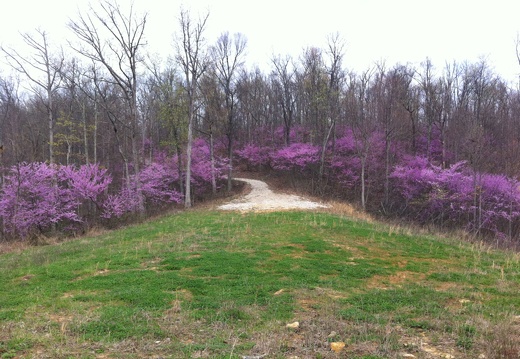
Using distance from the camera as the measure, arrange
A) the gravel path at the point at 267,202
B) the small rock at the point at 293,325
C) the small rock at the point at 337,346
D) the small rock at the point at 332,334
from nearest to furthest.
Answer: the small rock at the point at 337,346 → the small rock at the point at 332,334 → the small rock at the point at 293,325 → the gravel path at the point at 267,202

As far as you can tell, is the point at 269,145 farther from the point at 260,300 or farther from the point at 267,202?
the point at 260,300

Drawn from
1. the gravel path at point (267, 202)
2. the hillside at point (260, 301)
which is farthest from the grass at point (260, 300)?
the gravel path at point (267, 202)

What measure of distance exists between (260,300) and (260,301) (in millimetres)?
39

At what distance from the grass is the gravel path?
916 cm

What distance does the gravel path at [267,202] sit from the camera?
65.2 feet

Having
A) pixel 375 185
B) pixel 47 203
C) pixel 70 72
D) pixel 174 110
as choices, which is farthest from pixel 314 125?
pixel 47 203

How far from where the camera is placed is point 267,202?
2167 cm

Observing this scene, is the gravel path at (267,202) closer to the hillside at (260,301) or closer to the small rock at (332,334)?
the hillside at (260,301)

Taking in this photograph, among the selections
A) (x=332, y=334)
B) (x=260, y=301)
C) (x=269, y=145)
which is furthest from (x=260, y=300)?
(x=269, y=145)

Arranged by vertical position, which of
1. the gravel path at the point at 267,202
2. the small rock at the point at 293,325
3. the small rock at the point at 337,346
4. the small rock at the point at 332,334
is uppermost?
the gravel path at the point at 267,202

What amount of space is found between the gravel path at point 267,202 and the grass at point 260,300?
30.1ft

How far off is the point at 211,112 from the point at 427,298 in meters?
26.5

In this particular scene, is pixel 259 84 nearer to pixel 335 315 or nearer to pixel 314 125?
pixel 314 125

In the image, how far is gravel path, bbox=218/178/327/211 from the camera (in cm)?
1988
